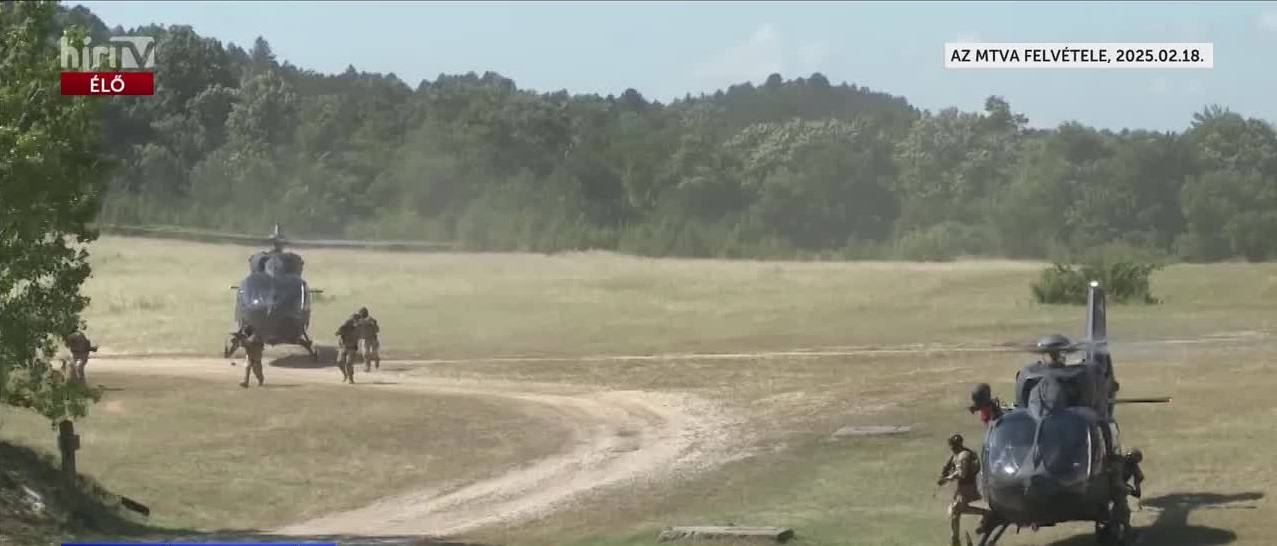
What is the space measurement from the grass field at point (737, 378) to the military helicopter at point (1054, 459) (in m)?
2.20

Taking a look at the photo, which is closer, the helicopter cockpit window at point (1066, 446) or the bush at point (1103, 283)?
the helicopter cockpit window at point (1066, 446)

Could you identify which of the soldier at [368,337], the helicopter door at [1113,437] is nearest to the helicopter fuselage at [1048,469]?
the helicopter door at [1113,437]

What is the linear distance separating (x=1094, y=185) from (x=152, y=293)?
6940 centimetres

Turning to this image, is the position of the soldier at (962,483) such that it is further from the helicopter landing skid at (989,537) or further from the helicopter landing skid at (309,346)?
the helicopter landing skid at (309,346)

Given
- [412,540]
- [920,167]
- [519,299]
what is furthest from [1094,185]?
[412,540]

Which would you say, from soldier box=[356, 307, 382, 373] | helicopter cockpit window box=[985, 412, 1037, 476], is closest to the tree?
helicopter cockpit window box=[985, 412, 1037, 476]

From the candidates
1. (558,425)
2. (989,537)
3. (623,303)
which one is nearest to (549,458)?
(558,425)

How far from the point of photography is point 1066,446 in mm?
23609

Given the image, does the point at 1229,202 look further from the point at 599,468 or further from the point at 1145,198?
the point at 599,468

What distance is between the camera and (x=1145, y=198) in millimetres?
122125

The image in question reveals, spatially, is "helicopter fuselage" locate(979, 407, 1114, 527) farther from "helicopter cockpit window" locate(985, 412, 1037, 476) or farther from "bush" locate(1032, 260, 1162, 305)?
"bush" locate(1032, 260, 1162, 305)

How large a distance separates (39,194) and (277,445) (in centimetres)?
1339

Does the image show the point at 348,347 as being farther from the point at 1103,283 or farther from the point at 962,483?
the point at 1103,283

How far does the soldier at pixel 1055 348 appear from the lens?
24.8 meters
